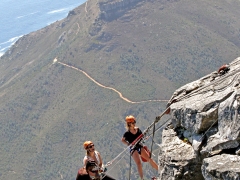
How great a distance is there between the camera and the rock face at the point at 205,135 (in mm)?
10591

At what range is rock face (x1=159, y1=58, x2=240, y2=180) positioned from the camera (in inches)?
417

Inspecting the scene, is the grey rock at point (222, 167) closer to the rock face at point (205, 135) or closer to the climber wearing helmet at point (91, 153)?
the rock face at point (205, 135)

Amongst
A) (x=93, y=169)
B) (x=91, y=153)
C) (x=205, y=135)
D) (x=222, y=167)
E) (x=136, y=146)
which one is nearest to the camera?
(x=222, y=167)

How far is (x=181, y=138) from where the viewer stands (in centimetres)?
1347

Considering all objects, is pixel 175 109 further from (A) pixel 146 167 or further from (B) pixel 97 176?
(A) pixel 146 167

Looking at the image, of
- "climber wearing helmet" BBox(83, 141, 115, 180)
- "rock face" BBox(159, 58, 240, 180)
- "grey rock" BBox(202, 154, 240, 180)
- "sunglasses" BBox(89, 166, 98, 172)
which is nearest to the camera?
"grey rock" BBox(202, 154, 240, 180)

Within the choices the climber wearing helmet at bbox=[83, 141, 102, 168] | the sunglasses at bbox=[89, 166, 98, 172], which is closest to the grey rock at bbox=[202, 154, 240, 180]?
the sunglasses at bbox=[89, 166, 98, 172]

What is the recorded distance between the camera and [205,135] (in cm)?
1204

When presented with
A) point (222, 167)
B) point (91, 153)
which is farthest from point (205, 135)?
point (91, 153)

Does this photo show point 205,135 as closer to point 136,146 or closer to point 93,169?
point 136,146

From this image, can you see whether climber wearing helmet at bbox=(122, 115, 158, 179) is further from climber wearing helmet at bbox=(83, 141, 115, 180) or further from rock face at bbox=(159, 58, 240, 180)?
climber wearing helmet at bbox=(83, 141, 115, 180)

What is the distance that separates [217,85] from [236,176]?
4.18m

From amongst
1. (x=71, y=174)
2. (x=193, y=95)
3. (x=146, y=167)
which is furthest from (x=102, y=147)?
(x=193, y=95)

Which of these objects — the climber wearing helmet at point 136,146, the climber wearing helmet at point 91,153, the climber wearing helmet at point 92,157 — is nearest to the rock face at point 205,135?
the climber wearing helmet at point 136,146
